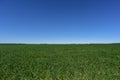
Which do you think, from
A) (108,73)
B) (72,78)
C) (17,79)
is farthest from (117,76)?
(17,79)

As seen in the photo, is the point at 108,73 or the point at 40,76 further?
the point at 108,73

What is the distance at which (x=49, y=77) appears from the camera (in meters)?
9.70

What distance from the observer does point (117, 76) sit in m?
10.0

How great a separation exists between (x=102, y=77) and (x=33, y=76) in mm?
3959

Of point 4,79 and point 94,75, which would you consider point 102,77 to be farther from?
point 4,79

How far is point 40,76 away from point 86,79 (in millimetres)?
2629

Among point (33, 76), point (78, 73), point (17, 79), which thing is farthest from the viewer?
point (78, 73)

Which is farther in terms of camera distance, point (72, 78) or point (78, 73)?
point (78, 73)

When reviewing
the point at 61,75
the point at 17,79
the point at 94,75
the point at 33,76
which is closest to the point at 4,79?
the point at 17,79

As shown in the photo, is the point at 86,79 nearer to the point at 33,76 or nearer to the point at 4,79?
the point at 33,76

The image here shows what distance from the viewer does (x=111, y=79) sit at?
946 centimetres

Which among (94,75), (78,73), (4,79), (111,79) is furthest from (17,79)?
(111,79)

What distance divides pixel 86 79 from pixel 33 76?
3.02 meters

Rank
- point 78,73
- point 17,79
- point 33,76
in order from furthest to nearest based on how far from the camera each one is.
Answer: point 78,73
point 33,76
point 17,79
